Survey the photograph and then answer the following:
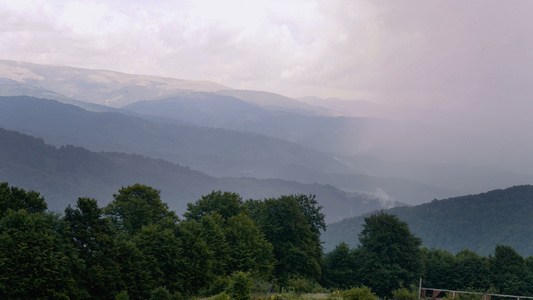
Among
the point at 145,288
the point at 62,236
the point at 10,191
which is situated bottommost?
the point at 145,288

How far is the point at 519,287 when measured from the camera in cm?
7194

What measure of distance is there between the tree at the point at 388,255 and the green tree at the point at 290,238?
26.1 feet

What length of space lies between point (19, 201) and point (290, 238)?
40879 millimetres

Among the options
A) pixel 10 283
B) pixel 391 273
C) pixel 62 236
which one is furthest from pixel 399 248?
pixel 10 283

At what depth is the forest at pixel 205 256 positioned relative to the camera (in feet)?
136

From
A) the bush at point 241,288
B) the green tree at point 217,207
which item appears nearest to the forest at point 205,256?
the bush at point 241,288

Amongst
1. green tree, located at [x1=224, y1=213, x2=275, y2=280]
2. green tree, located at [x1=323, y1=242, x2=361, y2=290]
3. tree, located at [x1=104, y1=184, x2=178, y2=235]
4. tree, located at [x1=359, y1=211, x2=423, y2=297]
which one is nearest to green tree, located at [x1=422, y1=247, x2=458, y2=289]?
tree, located at [x1=359, y1=211, x2=423, y2=297]

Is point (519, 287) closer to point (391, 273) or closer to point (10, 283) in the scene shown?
point (391, 273)

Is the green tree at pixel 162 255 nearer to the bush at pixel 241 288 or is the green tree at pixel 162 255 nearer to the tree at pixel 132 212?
the tree at pixel 132 212

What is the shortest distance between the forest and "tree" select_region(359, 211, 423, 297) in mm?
158

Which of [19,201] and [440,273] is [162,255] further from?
[440,273]

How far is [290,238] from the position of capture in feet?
255

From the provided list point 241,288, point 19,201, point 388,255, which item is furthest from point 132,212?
point 388,255

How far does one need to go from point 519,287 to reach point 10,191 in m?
67.3
